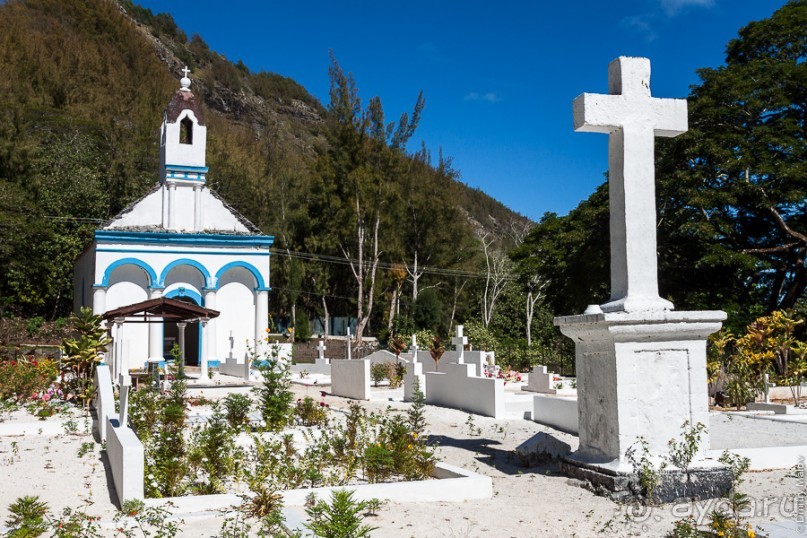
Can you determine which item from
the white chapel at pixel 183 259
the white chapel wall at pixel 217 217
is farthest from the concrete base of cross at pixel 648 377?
the white chapel wall at pixel 217 217

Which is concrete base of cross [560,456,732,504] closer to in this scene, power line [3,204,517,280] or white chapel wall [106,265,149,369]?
white chapel wall [106,265,149,369]

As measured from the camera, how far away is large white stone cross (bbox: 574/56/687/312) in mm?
7305

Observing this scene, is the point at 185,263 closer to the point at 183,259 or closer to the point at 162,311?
the point at 183,259

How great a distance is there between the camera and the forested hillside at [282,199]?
39.8m

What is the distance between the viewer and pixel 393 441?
8.15 m

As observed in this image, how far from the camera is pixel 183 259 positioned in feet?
90.7

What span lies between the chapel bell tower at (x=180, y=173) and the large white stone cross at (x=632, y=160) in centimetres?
2356

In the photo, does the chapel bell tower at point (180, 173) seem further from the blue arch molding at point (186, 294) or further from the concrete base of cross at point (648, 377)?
the concrete base of cross at point (648, 377)

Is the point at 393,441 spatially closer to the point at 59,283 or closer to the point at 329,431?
the point at 329,431

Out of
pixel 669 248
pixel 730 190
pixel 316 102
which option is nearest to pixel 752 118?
pixel 730 190

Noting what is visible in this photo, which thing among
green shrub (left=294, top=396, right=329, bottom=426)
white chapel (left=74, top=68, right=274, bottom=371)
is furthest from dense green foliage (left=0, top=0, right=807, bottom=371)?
green shrub (left=294, top=396, right=329, bottom=426)

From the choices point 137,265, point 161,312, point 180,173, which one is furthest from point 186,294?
point 161,312

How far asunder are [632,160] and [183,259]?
22.7m

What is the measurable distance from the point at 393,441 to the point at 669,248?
749 inches
